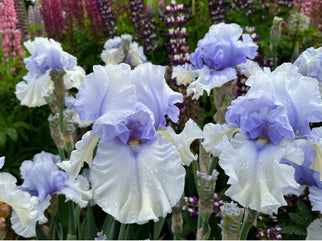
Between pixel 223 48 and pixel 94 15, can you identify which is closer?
pixel 223 48

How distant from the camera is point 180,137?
84 cm

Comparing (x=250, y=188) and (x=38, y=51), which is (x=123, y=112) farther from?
(x=38, y=51)

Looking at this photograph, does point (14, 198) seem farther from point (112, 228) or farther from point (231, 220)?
point (112, 228)

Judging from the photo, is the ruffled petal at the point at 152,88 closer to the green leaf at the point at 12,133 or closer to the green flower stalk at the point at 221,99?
the green flower stalk at the point at 221,99

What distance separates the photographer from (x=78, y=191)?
1.41m

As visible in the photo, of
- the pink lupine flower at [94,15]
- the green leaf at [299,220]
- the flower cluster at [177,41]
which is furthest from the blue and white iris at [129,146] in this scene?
the pink lupine flower at [94,15]

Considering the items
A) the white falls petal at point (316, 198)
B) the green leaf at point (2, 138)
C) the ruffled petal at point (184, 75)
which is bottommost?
the green leaf at point (2, 138)

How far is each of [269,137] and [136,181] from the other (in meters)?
0.27

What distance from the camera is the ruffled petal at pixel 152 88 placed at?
2.57 ft

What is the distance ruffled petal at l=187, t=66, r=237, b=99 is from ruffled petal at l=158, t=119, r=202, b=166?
0.29 meters

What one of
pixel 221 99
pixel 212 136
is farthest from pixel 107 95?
pixel 221 99

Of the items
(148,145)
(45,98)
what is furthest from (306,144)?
(45,98)

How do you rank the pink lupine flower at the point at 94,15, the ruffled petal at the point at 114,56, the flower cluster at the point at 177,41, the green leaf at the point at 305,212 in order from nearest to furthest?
the green leaf at the point at 305,212 → the flower cluster at the point at 177,41 → the ruffled petal at the point at 114,56 → the pink lupine flower at the point at 94,15

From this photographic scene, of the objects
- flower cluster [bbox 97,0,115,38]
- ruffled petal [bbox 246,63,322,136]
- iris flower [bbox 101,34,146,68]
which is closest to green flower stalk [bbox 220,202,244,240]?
ruffled petal [bbox 246,63,322,136]
